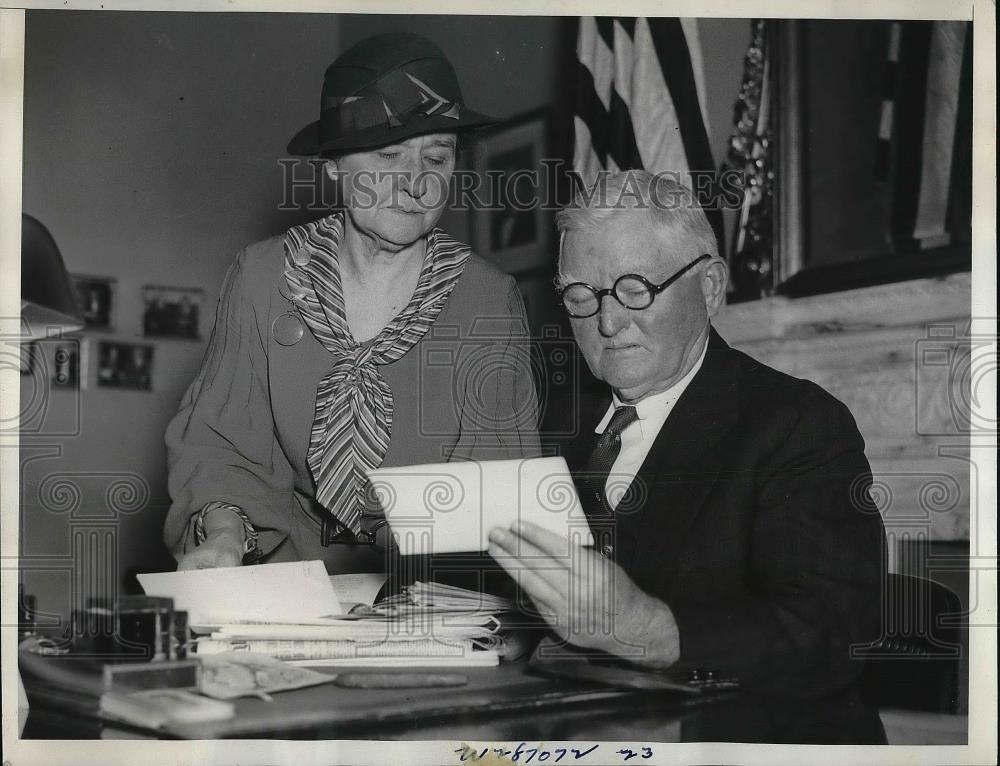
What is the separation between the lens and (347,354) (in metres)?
2.09

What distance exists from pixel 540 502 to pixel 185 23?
1246mm

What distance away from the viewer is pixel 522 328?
212 cm

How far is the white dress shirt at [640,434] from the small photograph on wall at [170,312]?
0.90m

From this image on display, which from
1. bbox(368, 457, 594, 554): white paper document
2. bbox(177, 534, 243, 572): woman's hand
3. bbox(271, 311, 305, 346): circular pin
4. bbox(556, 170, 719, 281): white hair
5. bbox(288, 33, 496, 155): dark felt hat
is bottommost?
bbox(177, 534, 243, 572): woman's hand

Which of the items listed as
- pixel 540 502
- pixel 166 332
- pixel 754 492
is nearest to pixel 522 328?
pixel 540 502

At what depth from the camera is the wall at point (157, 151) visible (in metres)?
2.14

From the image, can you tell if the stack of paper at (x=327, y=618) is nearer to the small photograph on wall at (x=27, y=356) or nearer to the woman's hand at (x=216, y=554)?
the woman's hand at (x=216, y=554)

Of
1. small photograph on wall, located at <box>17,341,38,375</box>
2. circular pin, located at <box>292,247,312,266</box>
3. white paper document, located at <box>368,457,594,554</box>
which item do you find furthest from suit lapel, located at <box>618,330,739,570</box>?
small photograph on wall, located at <box>17,341,38,375</box>

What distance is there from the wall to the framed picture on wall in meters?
0.05

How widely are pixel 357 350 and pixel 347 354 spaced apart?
2cm

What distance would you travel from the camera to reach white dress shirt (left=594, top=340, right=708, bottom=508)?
6.60ft

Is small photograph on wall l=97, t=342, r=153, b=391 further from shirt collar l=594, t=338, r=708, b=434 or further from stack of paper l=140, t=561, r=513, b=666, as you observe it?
shirt collar l=594, t=338, r=708, b=434

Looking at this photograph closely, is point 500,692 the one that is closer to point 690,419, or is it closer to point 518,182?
point 690,419

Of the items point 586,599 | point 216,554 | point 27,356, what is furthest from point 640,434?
point 27,356
